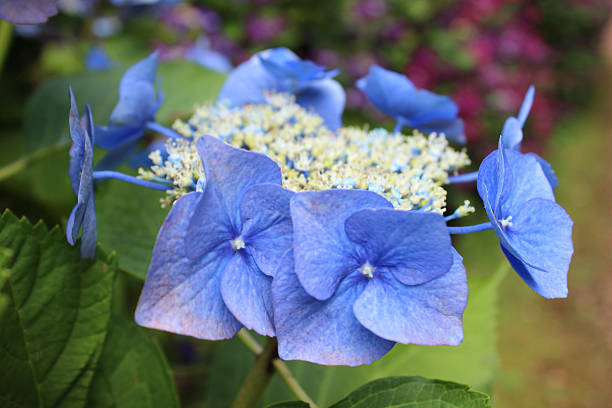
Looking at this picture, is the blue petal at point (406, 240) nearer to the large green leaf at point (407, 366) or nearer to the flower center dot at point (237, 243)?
the flower center dot at point (237, 243)

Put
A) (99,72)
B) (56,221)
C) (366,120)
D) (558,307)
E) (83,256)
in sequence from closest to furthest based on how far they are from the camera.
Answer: (83,256), (99,72), (56,221), (366,120), (558,307)

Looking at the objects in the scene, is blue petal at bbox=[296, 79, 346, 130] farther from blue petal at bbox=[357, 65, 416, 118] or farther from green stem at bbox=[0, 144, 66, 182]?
green stem at bbox=[0, 144, 66, 182]

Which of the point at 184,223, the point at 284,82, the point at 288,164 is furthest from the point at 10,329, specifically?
the point at 284,82

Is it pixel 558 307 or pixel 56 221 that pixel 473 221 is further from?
pixel 56 221

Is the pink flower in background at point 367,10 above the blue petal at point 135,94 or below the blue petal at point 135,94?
below

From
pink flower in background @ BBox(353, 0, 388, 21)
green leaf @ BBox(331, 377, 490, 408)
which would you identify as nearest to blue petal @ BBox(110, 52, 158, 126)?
green leaf @ BBox(331, 377, 490, 408)

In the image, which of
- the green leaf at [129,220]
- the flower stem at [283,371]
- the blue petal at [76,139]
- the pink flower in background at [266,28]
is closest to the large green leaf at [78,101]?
the green leaf at [129,220]

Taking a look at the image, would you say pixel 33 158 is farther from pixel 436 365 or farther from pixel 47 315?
pixel 436 365
